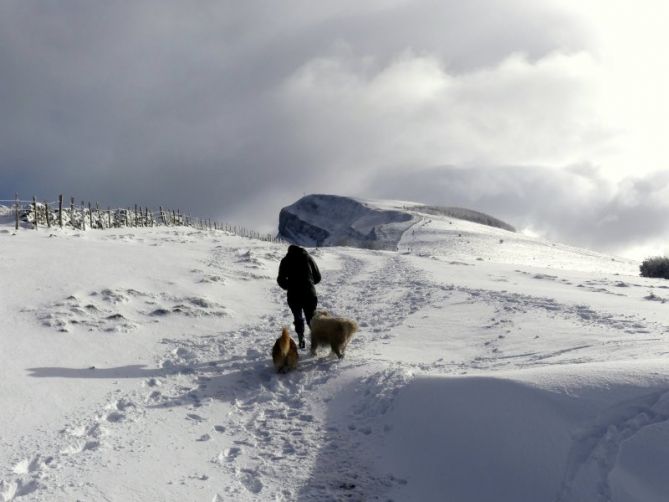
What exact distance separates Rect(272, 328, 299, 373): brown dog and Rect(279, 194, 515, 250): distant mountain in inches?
3857

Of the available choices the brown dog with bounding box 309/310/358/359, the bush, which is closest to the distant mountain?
the bush

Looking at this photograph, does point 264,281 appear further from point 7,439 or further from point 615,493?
point 615,493

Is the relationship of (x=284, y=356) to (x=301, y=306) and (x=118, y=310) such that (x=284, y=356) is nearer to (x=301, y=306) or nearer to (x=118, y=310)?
(x=301, y=306)

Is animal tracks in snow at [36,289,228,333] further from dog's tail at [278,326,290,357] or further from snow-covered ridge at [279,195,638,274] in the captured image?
snow-covered ridge at [279,195,638,274]

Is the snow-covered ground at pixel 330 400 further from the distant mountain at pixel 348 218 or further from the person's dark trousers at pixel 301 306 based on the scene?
the distant mountain at pixel 348 218

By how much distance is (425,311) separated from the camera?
12898 millimetres

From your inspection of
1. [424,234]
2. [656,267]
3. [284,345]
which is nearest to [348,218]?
[424,234]

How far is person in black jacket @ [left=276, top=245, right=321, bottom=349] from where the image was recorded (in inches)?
375

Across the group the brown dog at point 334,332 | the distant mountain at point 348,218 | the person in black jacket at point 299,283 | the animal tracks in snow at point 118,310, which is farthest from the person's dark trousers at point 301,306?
the distant mountain at point 348,218

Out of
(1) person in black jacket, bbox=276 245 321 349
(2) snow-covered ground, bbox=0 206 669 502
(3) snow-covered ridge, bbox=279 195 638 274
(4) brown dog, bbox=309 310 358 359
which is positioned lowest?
(2) snow-covered ground, bbox=0 206 669 502

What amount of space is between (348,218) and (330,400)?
507 ft

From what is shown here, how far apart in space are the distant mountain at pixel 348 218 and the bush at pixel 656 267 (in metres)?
77.6

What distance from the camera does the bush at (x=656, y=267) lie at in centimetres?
2656

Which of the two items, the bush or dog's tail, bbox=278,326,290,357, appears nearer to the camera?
dog's tail, bbox=278,326,290,357
